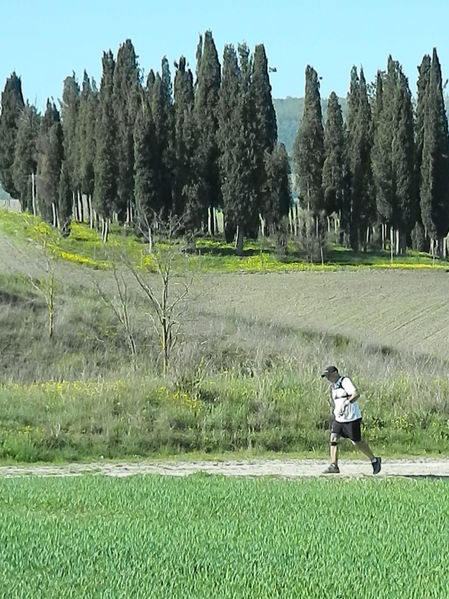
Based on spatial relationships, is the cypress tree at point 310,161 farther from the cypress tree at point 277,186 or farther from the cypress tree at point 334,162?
the cypress tree at point 277,186

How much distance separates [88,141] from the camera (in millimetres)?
75938

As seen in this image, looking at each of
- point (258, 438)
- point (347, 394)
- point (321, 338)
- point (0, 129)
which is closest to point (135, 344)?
point (321, 338)

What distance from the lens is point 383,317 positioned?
151 feet

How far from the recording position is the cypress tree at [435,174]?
66.1 metres

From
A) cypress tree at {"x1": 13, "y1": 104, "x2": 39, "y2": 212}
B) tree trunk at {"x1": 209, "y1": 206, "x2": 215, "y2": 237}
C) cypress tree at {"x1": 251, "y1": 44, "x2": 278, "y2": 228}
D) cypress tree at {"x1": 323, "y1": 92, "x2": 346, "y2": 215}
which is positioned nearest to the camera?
cypress tree at {"x1": 251, "y1": 44, "x2": 278, "y2": 228}

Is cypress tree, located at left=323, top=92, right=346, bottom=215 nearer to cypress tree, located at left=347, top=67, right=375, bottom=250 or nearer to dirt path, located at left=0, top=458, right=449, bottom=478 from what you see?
cypress tree, located at left=347, top=67, right=375, bottom=250

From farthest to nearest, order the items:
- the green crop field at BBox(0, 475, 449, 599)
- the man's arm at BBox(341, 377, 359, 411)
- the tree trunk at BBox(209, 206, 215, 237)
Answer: the tree trunk at BBox(209, 206, 215, 237)
the man's arm at BBox(341, 377, 359, 411)
the green crop field at BBox(0, 475, 449, 599)

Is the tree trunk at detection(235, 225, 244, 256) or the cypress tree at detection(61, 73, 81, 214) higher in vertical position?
the cypress tree at detection(61, 73, 81, 214)

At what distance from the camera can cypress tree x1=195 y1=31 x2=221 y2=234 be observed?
6719 cm

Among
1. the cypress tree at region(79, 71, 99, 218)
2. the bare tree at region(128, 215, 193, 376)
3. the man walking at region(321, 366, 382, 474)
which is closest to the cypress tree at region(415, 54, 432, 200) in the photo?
the bare tree at region(128, 215, 193, 376)

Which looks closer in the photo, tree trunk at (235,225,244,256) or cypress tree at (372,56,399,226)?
tree trunk at (235,225,244,256)

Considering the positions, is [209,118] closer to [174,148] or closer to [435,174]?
[174,148]

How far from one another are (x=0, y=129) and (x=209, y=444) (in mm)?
78602

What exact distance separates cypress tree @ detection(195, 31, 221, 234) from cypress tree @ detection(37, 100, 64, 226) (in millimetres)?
12709
